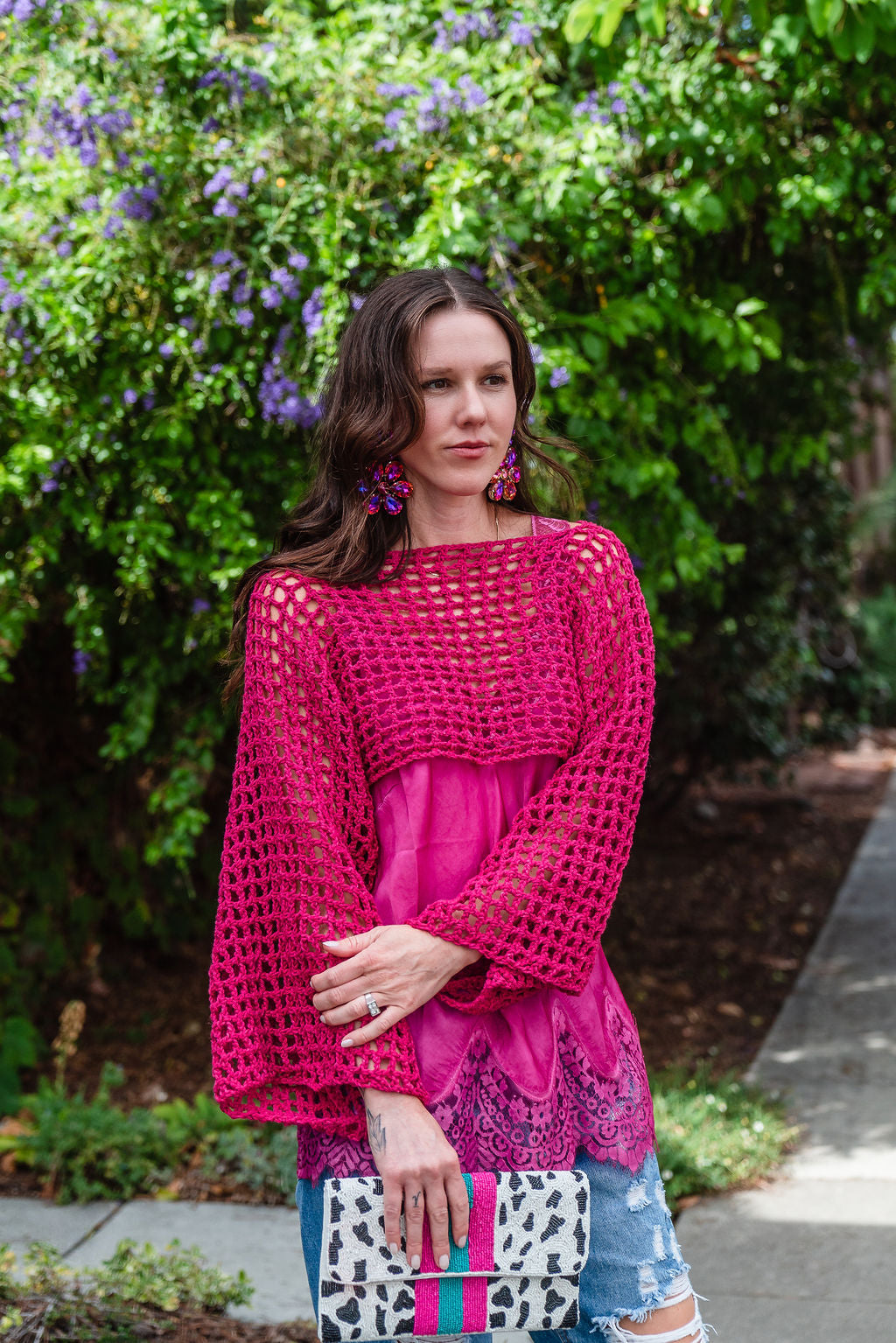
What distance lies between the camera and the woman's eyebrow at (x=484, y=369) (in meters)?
1.77

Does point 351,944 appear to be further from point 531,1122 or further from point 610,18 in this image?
point 610,18

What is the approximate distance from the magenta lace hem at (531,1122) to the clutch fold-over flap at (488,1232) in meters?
0.06

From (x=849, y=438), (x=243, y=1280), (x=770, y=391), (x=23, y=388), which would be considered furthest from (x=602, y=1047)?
(x=849, y=438)

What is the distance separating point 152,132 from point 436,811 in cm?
210

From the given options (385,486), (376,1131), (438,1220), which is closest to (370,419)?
(385,486)

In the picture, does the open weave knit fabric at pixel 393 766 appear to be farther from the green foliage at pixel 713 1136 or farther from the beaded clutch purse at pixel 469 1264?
the green foliage at pixel 713 1136

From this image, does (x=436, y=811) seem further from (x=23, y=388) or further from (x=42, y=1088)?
(x=42, y=1088)

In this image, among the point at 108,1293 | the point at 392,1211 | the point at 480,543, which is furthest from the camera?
the point at 108,1293

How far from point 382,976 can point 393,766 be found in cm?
27

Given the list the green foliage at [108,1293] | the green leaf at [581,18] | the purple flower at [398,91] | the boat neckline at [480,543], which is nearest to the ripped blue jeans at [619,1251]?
the boat neckline at [480,543]

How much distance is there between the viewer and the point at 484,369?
5.89 feet

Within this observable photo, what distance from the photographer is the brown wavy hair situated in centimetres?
177

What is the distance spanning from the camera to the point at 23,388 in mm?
3301

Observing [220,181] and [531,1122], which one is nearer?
[531,1122]
